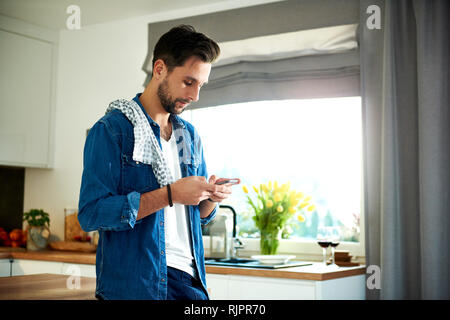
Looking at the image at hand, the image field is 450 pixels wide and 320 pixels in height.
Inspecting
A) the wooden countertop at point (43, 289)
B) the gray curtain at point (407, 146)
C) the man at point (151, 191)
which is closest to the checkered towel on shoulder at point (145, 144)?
the man at point (151, 191)

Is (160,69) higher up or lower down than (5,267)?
higher up

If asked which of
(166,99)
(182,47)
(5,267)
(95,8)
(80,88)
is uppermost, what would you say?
(95,8)

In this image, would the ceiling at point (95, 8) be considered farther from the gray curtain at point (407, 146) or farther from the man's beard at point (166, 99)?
the man's beard at point (166, 99)

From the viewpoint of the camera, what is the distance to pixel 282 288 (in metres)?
2.86

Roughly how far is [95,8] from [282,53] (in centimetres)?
150

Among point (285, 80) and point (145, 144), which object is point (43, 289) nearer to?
point (145, 144)

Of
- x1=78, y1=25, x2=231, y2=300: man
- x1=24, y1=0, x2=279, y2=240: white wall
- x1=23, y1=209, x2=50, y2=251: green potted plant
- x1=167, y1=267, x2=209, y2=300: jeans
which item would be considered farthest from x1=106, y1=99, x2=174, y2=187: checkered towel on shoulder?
x1=23, y1=209, x2=50, y2=251: green potted plant

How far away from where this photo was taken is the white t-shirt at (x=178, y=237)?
61.1 inches

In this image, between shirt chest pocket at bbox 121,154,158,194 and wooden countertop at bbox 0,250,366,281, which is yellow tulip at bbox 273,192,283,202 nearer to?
wooden countertop at bbox 0,250,366,281

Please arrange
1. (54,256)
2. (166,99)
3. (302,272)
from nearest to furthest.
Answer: (166,99) < (302,272) < (54,256)

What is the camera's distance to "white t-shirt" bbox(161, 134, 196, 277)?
5.09 feet

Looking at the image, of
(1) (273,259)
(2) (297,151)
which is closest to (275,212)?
(1) (273,259)

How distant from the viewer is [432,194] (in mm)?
2895
